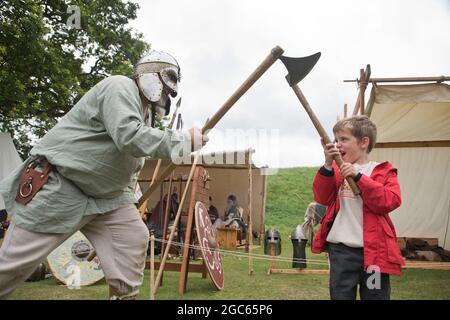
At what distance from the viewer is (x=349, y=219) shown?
8.36 ft

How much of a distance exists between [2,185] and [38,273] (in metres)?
3.41

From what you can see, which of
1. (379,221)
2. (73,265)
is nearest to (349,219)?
(379,221)

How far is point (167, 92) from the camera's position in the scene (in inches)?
107

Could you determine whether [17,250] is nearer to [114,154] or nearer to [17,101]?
[114,154]

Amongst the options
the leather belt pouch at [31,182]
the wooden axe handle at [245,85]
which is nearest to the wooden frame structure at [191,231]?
the wooden axe handle at [245,85]

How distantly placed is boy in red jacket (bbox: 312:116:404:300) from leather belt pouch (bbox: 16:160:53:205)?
1571 millimetres

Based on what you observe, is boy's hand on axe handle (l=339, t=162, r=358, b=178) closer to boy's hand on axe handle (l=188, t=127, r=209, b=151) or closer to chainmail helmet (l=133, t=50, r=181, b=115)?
boy's hand on axe handle (l=188, t=127, r=209, b=151)

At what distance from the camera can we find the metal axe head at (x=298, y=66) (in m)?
2.83

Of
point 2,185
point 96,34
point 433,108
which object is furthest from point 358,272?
point 96,34

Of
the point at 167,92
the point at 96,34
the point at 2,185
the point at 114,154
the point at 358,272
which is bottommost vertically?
the point at 358,272

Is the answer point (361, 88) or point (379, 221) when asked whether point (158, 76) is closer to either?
point (379, 221)

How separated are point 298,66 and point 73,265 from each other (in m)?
3.72

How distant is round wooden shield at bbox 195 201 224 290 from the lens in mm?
4719

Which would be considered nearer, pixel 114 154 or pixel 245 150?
pixel 114 154
